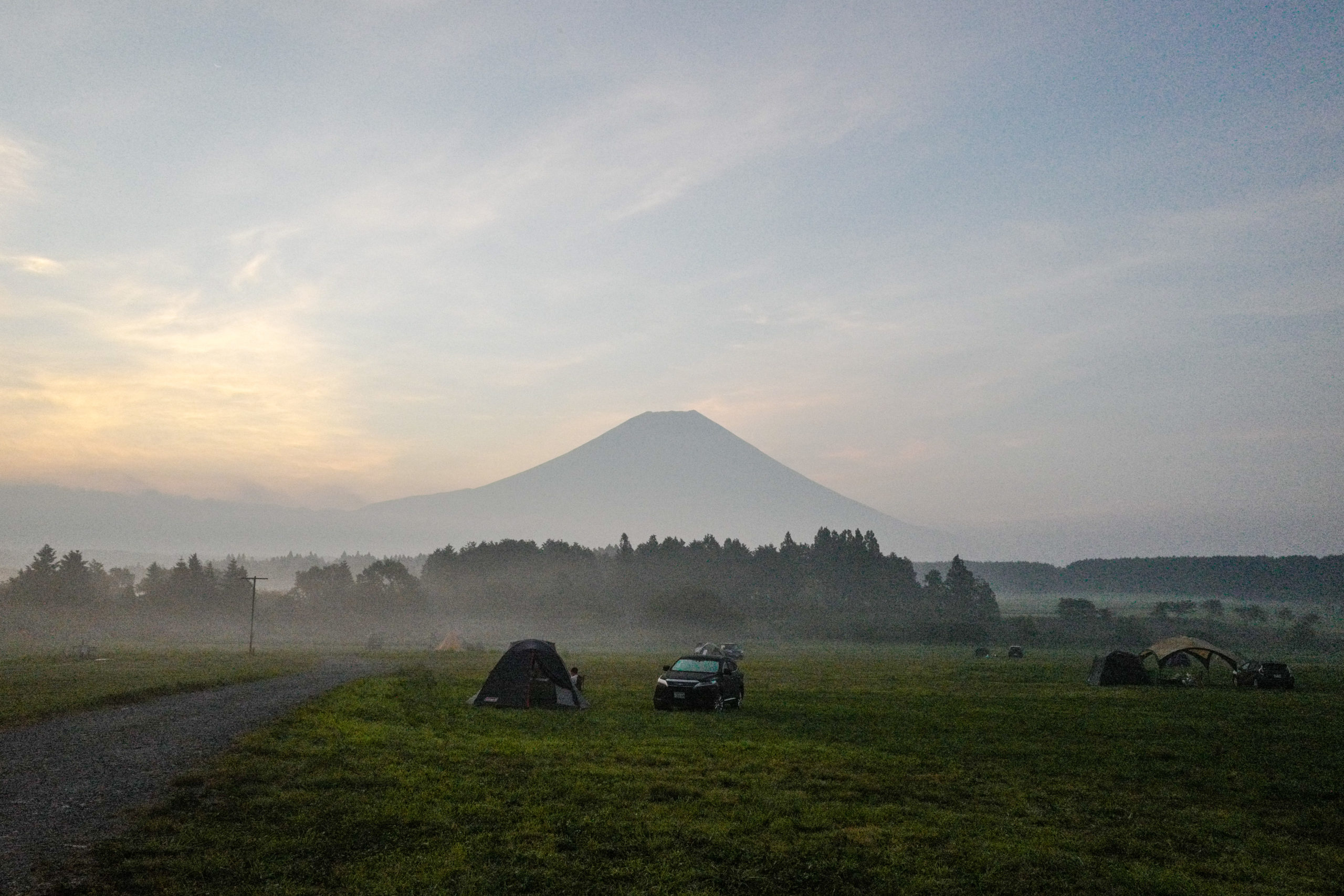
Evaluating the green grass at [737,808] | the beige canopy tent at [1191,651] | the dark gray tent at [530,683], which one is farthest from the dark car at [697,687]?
the beige canopy tent at [1191,651]

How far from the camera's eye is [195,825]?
34.6 feet

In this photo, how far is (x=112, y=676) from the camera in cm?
3866

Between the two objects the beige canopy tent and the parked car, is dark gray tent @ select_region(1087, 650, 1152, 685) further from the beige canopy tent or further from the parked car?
the parked car

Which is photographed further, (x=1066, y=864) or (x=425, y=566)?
(x=425, y=566)

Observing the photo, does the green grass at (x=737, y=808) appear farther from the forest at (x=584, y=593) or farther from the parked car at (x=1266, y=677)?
the forest at (x=584, y=593)

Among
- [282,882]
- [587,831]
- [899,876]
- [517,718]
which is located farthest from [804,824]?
[517,718]

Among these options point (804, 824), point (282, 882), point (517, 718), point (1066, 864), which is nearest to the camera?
point (282, 882)

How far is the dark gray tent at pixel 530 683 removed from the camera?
84.1 feet

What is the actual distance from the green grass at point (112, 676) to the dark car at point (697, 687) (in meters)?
16.5

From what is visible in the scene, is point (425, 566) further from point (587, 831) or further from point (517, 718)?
point (587, 831)

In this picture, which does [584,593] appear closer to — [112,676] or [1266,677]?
[112,676]

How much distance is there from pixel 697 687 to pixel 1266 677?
109 feet

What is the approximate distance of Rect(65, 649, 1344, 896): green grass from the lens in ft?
30.3

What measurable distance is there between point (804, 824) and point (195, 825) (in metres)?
7.86
